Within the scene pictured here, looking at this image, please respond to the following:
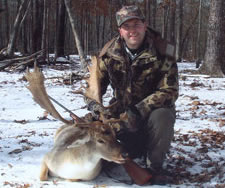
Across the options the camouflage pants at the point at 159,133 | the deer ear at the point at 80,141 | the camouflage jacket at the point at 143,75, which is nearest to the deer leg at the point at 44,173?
the deer ear at the point at 80,141

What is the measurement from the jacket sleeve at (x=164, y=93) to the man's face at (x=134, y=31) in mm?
400

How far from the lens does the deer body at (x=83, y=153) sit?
124 inches

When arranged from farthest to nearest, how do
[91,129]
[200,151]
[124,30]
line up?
[200,151], [124,30], [91,129]

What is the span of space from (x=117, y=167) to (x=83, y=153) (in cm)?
79

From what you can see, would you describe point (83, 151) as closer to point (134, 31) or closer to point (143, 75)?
point (143, 75)

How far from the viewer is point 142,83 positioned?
3883mm

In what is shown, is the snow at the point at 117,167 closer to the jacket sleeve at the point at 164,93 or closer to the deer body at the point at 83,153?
the deer body at the point at 83,153

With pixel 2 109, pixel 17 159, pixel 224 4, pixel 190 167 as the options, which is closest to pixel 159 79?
pixel 190 167

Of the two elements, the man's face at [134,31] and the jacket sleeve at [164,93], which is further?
the man's face at [134,31]

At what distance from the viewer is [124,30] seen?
12.4ft

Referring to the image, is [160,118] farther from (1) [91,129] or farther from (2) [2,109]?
(2) [2,109]

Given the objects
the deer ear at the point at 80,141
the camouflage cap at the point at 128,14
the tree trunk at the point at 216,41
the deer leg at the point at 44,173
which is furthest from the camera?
the tree trunk at the point at 216,41

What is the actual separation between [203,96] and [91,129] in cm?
530

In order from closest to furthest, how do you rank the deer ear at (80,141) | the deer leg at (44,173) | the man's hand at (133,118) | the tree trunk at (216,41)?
the deer ear at (80,141)
the deer leg at (44,173)
the man's hand at (133,118)
the tree trunk at (216,41)
